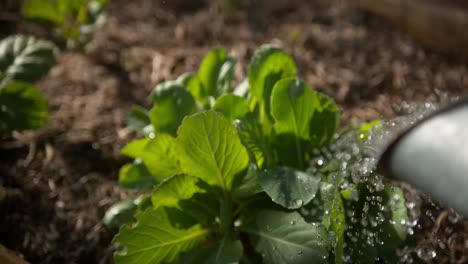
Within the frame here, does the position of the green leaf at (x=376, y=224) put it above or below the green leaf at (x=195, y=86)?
below

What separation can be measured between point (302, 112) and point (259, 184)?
177mm

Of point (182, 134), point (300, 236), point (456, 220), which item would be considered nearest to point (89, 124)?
point (182, 134)

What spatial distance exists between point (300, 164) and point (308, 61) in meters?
0.81

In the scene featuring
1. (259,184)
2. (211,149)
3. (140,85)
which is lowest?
(140,85)

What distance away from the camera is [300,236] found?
3.55 feet

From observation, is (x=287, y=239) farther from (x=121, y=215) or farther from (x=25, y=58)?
(x=25, y=58)

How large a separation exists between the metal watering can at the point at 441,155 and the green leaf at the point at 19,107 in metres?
1.10

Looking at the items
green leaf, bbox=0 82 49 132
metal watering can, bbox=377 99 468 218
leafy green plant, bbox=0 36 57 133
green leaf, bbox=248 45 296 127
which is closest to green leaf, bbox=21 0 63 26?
leafy green plant, bbox=0 36 57 133

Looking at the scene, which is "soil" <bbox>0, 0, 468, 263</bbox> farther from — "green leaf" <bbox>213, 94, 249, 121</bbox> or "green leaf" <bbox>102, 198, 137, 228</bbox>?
"green leaf" <bbox>213, 94, 249, 121</bbox>

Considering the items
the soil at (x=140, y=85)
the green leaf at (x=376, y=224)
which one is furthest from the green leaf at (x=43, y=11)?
the green leaf at (x=376, y=224)

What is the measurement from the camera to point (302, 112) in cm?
121

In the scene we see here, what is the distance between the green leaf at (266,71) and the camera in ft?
4.19

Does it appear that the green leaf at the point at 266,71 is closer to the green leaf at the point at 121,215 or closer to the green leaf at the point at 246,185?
the green leaf at the point at 246,185

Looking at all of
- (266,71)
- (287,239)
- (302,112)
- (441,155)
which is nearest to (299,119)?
(302,112)
